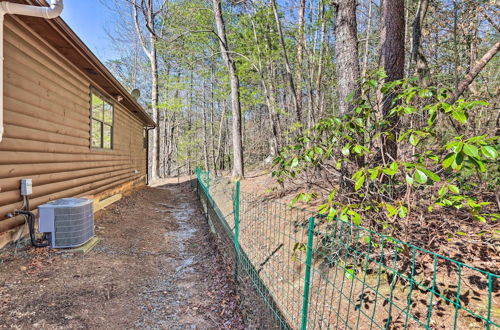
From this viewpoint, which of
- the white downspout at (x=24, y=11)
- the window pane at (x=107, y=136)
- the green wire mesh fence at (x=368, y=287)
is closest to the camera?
the green wire mesh fence at (x=368, y=287)

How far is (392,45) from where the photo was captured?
345 centimetres

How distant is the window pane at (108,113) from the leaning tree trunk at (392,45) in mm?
7245

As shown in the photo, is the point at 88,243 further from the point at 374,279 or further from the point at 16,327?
the point at 374,279

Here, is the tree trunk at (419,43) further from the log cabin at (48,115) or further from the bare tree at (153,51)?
the bare tree at (153,51)

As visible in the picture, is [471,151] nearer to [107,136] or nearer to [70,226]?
[70,226]

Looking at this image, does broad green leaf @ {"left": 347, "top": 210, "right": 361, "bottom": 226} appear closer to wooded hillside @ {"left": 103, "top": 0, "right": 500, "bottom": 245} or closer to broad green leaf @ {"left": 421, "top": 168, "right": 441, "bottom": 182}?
wooded hillside @ {"left": 103, "top": 0, "right": 500, "bottom": 245}

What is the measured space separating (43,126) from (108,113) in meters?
3.87

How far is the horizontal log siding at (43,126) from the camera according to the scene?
352 centimetres

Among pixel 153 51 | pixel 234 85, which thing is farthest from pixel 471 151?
pixel 153 51

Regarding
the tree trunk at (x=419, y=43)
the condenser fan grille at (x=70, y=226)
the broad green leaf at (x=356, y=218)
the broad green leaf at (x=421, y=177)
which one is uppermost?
the tree trunk at (x=419, y=43)

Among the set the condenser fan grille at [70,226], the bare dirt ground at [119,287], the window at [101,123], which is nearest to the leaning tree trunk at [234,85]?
the window at [101,123]

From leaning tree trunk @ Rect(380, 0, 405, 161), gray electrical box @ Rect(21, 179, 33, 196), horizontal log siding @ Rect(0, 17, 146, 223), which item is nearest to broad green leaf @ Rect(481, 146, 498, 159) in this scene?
leaning tree trunk @ Rect(380, 0, 405, 161)

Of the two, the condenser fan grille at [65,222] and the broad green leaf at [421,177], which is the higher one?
the broad green leaf at [421,177]

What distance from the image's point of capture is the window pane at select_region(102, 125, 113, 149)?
7.75 metres
